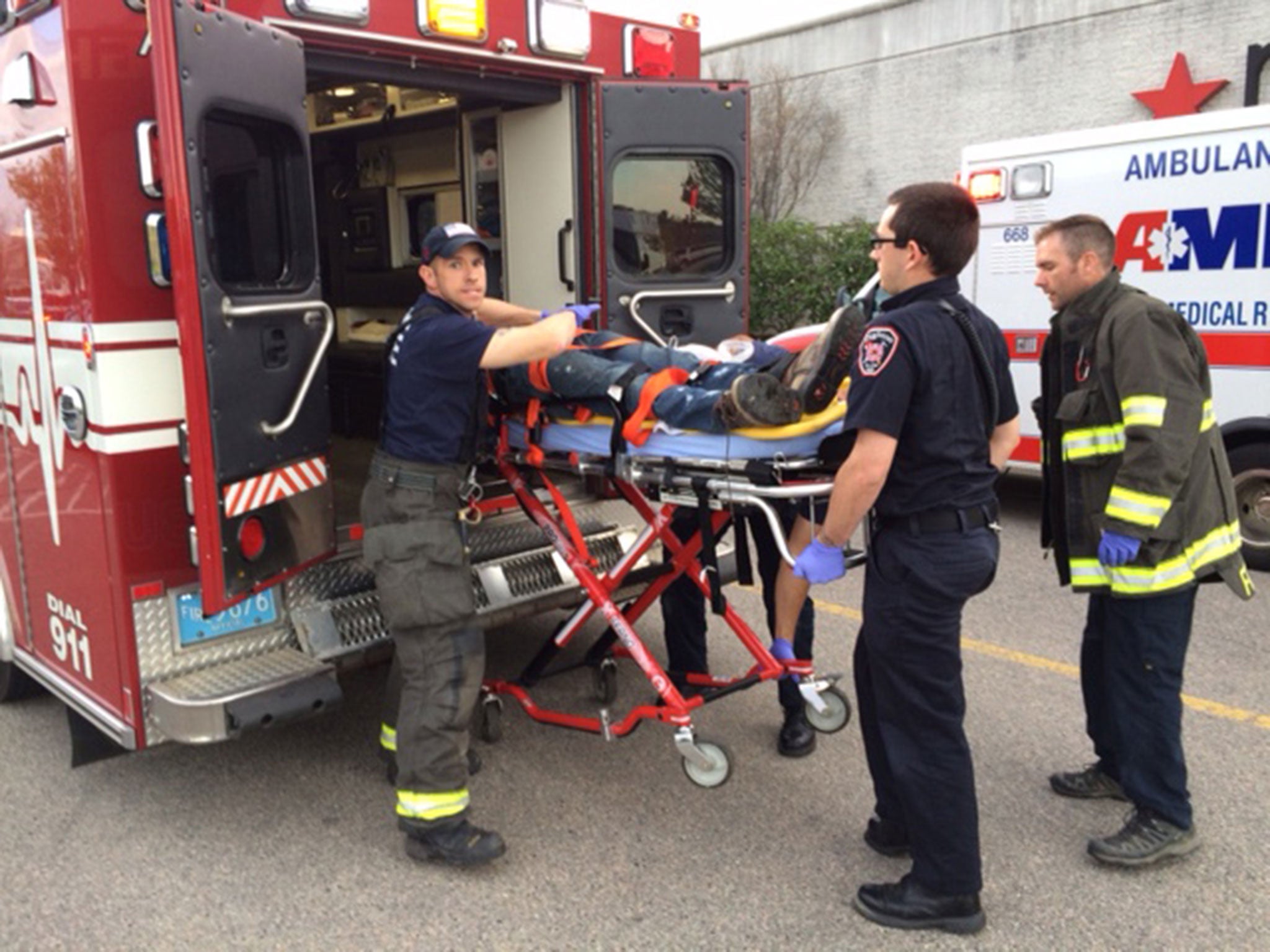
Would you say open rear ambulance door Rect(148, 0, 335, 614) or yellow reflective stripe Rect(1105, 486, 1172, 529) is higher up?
open rear ambulance door Rect(148, 0, 335, 614)

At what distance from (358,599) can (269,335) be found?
104 centimetres

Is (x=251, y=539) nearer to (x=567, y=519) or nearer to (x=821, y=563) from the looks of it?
(x=567, y=519)

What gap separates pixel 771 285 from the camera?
12.7 metres

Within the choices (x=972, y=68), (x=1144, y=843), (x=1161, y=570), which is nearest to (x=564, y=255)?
(x=1161, y=570)

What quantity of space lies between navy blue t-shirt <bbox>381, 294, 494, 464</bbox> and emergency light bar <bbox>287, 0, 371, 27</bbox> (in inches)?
41.1

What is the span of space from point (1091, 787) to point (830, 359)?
1.79m

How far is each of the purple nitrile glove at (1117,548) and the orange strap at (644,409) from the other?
133cm

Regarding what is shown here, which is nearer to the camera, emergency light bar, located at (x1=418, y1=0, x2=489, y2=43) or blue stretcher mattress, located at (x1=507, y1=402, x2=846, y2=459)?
blue stretcher mattress, located at (x1=507, y1=402, x2=846, y2=459)

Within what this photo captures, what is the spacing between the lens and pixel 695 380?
365 cm

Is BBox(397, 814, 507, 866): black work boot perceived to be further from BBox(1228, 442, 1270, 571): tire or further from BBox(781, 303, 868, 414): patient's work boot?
BBox(1228, 442, 1270, 571): tire

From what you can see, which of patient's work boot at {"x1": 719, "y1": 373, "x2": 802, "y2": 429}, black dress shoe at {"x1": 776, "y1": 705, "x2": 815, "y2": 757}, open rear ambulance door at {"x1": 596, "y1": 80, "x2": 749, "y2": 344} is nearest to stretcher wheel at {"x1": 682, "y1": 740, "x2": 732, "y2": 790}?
black dress shoe at {"x1": 776, "y1": 705, "x2": 815, "y2": 757}

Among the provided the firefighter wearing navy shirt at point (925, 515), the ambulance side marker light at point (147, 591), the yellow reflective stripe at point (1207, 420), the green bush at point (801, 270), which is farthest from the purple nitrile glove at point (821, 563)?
the green bush at point (801, 270)

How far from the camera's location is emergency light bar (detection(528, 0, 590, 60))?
14.6 ft

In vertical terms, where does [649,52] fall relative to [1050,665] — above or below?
above
